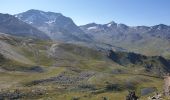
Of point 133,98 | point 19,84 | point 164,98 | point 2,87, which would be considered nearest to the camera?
point 164,98

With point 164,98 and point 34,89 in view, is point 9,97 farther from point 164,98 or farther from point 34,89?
point 164,98

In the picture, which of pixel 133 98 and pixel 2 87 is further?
pixel 2 87

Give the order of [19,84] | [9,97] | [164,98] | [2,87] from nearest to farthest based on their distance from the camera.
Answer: [164,98], [9,97], [2,87], [19,84]

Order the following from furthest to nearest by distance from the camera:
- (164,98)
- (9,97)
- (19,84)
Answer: (19,84) → (9,97) → (164,98)

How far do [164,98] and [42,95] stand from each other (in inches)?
4057

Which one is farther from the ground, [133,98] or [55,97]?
[133,98]

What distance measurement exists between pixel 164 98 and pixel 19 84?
124m

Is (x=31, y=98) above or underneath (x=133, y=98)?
underneath

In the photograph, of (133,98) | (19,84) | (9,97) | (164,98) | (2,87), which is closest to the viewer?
(164,98)

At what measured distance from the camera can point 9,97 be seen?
16000 cm

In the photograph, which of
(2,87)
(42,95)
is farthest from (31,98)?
(2,87)

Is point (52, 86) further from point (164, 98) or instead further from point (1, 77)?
point (164, 98)

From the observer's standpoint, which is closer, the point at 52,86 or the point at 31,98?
the point at 31,98

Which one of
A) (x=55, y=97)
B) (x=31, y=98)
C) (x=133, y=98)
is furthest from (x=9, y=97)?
(x=133, y=98)
